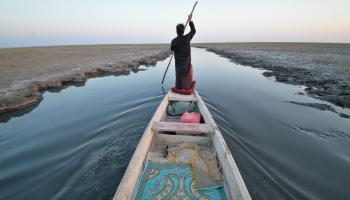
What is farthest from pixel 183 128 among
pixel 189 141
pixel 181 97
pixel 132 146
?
pixel 181 97

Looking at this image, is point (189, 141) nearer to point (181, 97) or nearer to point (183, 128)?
point (183, 128)

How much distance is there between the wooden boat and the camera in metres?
2.25

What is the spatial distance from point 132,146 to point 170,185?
2399mm

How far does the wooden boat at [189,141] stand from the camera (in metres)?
2.25

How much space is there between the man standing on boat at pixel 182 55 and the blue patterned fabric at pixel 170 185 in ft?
12.8

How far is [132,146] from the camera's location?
4.88 m

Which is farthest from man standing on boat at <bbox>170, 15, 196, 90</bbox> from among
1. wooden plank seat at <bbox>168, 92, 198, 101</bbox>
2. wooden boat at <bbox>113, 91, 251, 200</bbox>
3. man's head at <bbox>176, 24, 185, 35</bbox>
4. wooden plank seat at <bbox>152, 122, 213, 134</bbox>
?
wooden plank seat at <bbox>152, 122, 213, 134</bbox>

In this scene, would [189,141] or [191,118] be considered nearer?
[189,141]

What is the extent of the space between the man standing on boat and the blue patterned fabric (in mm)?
3907

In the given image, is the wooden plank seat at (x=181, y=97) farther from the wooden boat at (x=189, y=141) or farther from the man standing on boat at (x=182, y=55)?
the wooden boat at (x=189, y=141)

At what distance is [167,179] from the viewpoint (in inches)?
111

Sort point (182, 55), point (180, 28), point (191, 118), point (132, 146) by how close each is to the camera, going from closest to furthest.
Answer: point (191, 118), point (132, 146), point (180, 28), point (182, 55)

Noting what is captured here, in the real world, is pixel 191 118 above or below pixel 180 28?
below

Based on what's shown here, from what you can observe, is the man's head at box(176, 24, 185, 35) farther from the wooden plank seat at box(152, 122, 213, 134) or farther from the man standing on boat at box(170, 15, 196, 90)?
the wooden plank seat at box(152, 122, 213, 134)
